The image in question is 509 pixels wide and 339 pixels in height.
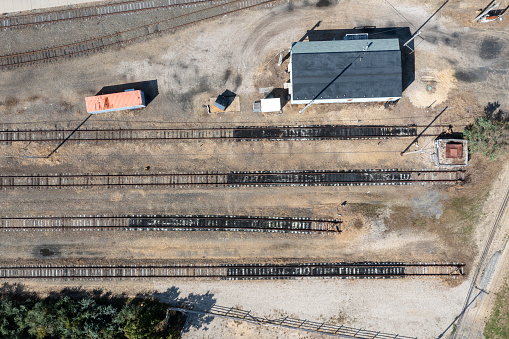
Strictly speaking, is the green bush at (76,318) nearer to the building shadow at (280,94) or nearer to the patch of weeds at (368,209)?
the patch of weeds at (368,209)

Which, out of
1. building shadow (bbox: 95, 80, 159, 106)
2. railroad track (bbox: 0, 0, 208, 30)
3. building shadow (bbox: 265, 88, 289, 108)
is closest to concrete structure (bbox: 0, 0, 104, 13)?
railroad track (bbox: 0, 0, 208, 30)

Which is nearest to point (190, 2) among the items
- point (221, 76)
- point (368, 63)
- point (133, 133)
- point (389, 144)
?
point (221, 76)

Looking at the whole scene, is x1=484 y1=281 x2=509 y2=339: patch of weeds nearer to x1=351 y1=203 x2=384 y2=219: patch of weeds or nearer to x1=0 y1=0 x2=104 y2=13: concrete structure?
x1=351 y1=203 x2=384 y2=219: patch of weeds

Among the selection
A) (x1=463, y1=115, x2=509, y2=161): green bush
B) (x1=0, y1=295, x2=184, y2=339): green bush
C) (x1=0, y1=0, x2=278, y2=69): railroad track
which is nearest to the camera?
(x1=0, y1=295, x2=184, y2=339): green bush

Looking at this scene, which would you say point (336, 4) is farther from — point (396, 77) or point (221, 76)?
point (221, 76)

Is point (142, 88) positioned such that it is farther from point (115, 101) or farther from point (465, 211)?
point (465, 211)

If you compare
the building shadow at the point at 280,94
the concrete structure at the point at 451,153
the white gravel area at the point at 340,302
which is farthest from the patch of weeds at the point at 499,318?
the building shadow at the point at 280,94
